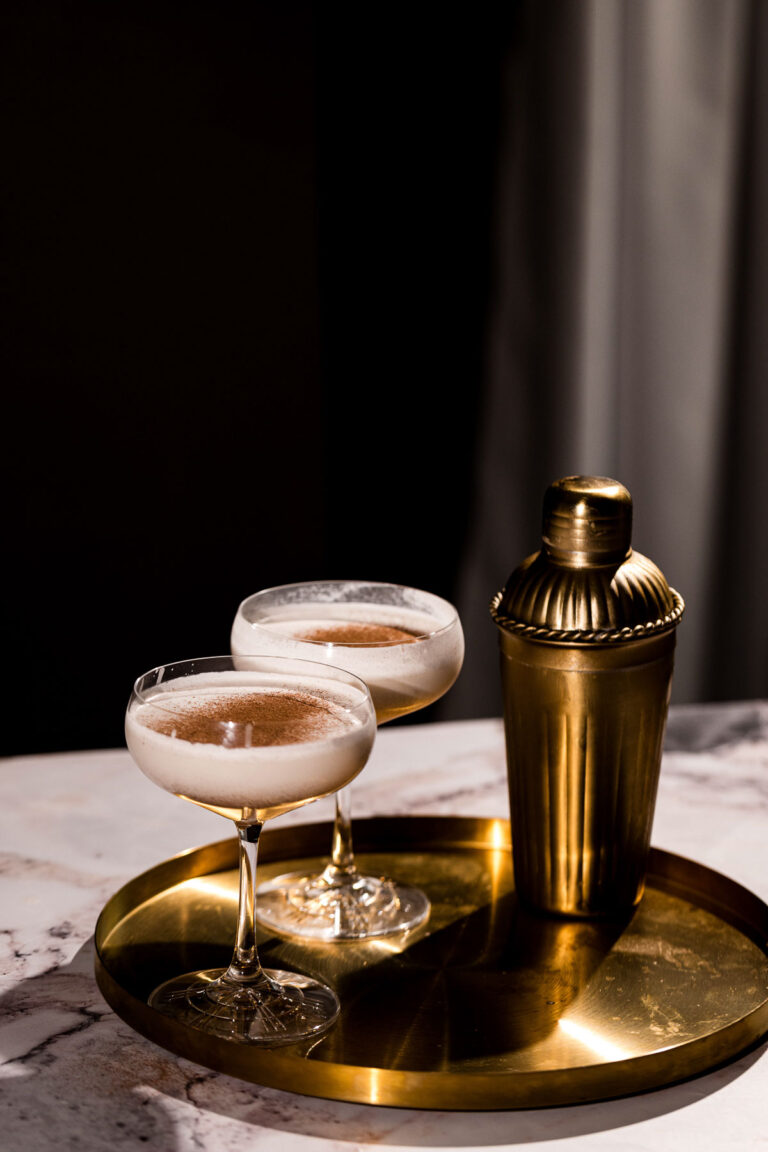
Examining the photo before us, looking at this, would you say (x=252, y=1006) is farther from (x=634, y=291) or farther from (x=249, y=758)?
(x=634, y=291)

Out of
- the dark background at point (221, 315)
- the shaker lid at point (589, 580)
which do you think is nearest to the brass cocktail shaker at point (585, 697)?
the shaker lid at point (589, 580)

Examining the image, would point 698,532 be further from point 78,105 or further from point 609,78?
point 78,105

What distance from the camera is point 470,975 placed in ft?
2.94

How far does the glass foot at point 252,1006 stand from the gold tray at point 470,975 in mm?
14

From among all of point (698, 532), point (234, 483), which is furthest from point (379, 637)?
point (698, 532)

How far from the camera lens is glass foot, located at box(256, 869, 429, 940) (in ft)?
3.17

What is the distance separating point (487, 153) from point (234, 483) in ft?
2.13

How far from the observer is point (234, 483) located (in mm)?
2160

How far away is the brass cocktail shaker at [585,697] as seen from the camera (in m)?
0.94

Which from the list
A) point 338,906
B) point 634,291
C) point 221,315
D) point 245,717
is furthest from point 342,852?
point 634,291

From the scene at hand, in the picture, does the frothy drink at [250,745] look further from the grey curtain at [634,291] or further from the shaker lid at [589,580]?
the grey curtain at [634,291]

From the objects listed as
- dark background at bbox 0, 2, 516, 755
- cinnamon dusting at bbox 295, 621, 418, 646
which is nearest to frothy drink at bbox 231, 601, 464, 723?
cinnamon dusting at bbox 295, 621, 418, 646

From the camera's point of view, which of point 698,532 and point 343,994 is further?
point 698,532

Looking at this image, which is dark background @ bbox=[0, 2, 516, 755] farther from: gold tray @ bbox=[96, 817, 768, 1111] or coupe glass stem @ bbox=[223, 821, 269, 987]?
coupe glass stem @ bbox=[223, 821, 269, 987]
